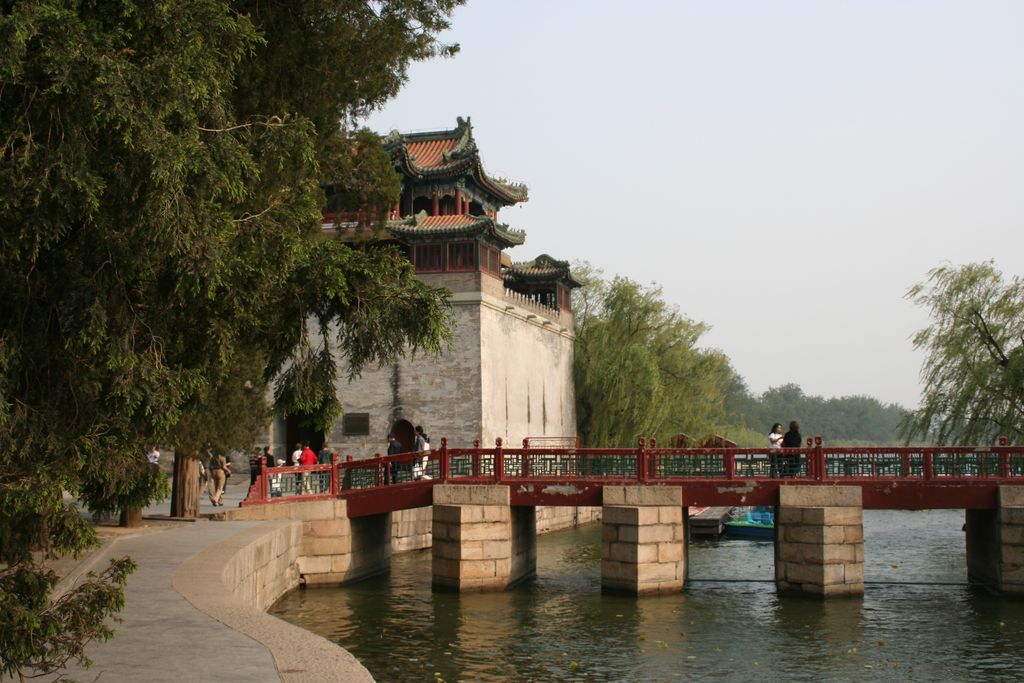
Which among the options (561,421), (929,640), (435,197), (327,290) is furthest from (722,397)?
(327,290)

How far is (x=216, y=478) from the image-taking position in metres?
25.6

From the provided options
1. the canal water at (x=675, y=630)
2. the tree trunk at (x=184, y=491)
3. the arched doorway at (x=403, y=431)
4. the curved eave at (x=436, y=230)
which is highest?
the curved eave at (x=436, y=230)

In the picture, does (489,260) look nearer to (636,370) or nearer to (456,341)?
(456,341)

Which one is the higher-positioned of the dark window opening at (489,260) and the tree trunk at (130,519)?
the dark window opening at (489,260)

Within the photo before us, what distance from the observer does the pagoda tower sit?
33.1 metres

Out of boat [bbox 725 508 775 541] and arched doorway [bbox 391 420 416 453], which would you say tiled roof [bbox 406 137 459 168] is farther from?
boat [bbox 725 508 775 541]

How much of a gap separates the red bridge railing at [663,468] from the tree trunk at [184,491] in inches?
57.6

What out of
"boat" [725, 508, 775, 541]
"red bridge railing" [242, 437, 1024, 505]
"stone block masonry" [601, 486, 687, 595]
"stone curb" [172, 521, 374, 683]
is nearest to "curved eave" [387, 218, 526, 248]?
"boat" [725, 508, 775, 541]

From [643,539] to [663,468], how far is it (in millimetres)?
1472

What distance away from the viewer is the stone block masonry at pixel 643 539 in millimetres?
19297

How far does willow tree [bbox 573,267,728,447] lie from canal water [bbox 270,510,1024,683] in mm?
17008

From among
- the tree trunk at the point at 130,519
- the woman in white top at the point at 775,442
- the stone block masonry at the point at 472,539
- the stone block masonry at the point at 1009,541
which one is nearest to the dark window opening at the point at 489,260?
the woman in white top at the point at 775,442

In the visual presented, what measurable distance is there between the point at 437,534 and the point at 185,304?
1103cm

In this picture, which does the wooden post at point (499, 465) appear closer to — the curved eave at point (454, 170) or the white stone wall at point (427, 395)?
the white stone wall at point (427, 395)
